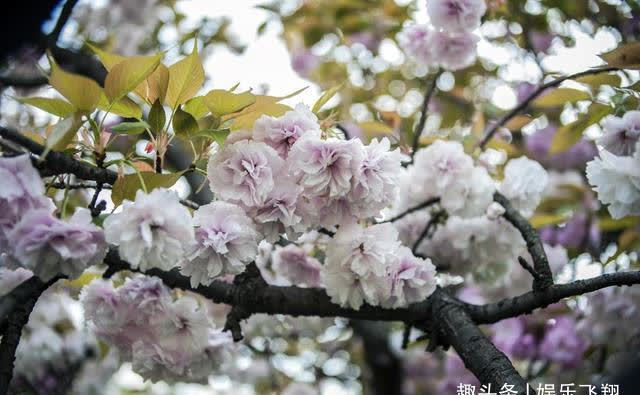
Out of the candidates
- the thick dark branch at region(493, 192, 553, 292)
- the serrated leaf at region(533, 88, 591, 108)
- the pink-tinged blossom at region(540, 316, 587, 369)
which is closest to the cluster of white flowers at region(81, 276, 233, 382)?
the thick dark branch at region(493, 192, 553, 292)

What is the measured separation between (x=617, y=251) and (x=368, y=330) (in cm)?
119

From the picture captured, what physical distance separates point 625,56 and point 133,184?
0.89 meters

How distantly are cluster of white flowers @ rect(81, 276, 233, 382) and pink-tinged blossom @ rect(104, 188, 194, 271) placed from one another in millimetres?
396

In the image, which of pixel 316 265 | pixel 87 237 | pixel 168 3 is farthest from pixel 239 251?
pixel 168 3

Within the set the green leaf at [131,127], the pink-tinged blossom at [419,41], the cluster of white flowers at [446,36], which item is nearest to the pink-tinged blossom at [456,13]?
the cluster of white flowers at [446,36]

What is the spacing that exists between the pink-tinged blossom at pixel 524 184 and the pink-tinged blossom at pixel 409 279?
1.66 feet

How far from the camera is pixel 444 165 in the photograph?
1.44m

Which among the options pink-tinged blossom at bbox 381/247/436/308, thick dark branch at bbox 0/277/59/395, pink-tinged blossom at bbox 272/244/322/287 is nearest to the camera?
thick dark branch at bbox 0/277/59/395

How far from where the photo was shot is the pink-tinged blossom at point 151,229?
2.57ft

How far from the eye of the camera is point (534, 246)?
49.0 inches

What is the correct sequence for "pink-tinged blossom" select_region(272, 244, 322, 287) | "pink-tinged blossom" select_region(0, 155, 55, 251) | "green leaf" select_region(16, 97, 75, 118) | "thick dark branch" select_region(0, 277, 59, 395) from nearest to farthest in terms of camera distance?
"pink-tinged blossom" select_region(0, 155, 55, 251) < "green leaf" select_region(16, 97, 75, 118) < "thick dark branch" select_region(0, 277, 59, 395) < "pink-tinged blossom" select_region(272, 244, 322, 287)

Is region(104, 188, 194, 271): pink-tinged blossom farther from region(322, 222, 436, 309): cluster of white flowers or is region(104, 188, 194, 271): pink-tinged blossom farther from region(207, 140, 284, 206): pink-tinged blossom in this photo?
region(322, 222, 436, 309): cluster of white flowers

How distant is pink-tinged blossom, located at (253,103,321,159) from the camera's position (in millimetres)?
950

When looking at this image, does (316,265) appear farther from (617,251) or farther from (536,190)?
(617,251)
